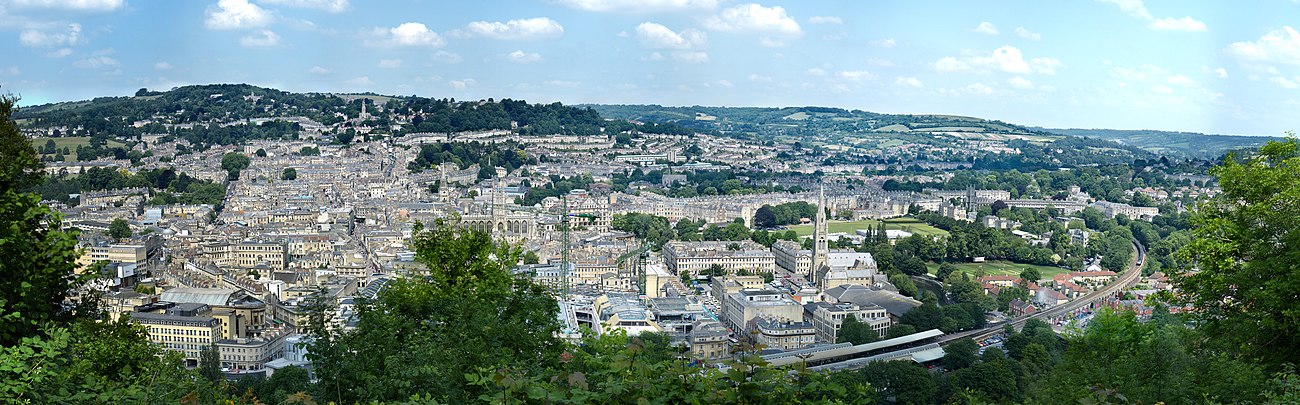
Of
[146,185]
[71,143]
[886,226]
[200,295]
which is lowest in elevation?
[886,226]

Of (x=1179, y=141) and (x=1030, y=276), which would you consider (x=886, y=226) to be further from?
(x=1179, y=141)

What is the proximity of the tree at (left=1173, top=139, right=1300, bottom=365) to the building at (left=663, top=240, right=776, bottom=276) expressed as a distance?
23.6 m

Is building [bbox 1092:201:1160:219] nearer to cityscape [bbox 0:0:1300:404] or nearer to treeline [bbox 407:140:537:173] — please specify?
cityscape [bbox 0:0:1300:404]

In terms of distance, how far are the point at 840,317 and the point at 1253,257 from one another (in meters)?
15.7

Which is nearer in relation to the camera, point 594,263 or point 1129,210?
point 594,263

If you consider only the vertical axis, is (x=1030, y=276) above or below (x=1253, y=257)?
below

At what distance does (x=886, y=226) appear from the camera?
143ft

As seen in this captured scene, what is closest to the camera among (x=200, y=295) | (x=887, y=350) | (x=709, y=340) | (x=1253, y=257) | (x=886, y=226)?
(x=1253, y=257)

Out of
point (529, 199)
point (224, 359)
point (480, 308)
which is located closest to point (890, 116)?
point (529, 199)

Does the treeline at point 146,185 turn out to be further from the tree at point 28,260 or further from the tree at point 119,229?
the tree at point 28,260

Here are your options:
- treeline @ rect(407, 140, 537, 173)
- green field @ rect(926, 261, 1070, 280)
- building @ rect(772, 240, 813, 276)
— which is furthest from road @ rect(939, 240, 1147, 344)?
treeline @ rect(407, 140, 537, 173)

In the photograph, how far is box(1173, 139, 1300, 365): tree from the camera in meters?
6.16

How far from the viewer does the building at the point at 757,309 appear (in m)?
22.5

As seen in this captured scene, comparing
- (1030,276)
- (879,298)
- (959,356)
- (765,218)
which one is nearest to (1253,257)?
(959,356)
